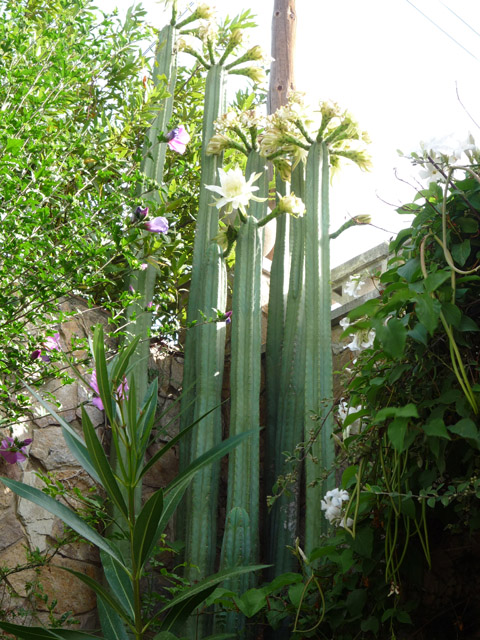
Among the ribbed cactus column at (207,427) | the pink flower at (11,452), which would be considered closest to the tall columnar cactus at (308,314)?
the ribbed cactus column at (207,427)

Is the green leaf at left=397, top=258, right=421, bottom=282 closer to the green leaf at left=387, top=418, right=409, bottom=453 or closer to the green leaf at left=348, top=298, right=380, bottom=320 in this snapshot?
the green leaf at left=348, top=298, right=380, bottom=320

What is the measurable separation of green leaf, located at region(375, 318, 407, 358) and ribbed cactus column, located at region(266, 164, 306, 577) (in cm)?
110

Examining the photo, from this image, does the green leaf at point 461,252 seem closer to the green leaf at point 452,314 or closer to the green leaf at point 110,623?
the green leaf at point 452,314

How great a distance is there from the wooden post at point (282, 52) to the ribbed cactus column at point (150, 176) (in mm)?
1022

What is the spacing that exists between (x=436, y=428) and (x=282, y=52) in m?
3.55

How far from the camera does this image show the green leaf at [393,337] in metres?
1.37

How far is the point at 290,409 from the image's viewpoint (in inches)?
101

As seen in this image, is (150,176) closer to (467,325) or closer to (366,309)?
(366,309)

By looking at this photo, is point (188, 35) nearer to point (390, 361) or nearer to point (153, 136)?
point (153, 136)

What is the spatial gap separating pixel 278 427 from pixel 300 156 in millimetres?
1143

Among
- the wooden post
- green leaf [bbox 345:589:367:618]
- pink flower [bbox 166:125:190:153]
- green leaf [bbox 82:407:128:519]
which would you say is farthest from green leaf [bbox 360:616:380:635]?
the wooden post

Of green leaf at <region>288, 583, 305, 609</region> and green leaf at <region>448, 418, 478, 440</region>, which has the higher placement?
green leaf at <region>448, 418, 478, 440</region>

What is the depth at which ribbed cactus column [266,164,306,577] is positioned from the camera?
94.6 inches

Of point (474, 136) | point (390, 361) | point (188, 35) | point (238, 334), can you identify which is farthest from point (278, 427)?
point (188, 35)
